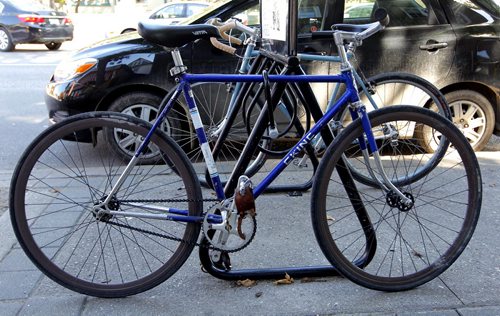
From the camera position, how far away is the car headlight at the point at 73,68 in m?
4.79

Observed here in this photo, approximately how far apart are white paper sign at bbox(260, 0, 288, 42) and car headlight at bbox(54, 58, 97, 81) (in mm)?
2138

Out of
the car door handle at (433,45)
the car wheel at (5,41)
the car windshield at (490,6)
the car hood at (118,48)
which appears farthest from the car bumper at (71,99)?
the car wheel at (5,41)

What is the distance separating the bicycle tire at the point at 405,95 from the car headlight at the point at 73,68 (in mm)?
2511

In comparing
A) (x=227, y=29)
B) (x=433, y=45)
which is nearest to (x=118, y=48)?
(x=227, y=29)

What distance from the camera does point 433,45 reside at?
15.6 ft

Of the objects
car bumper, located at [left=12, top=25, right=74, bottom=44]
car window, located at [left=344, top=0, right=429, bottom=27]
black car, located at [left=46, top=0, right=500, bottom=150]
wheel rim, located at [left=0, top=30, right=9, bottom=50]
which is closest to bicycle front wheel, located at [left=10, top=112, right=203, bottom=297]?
black car, located at [left=46, top=0, right=500, bottom=150]

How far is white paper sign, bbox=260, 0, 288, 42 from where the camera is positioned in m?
2.83

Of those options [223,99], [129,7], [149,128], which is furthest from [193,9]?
[129,7]

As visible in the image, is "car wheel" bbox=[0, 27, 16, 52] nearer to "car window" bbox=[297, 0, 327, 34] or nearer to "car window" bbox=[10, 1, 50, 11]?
"car window" bbox=[10, 1, 50, 11]

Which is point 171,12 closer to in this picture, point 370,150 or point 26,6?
point 26,6

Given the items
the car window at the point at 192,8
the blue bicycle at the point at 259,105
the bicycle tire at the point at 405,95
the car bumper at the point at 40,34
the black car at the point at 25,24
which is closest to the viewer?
the blue bicycle at the point at 259,105

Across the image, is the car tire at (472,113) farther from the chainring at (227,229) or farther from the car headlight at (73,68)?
the car headlight at (73,68)

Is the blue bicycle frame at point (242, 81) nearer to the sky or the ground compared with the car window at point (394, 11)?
nearer to the ground

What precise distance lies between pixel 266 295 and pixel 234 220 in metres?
0.48
